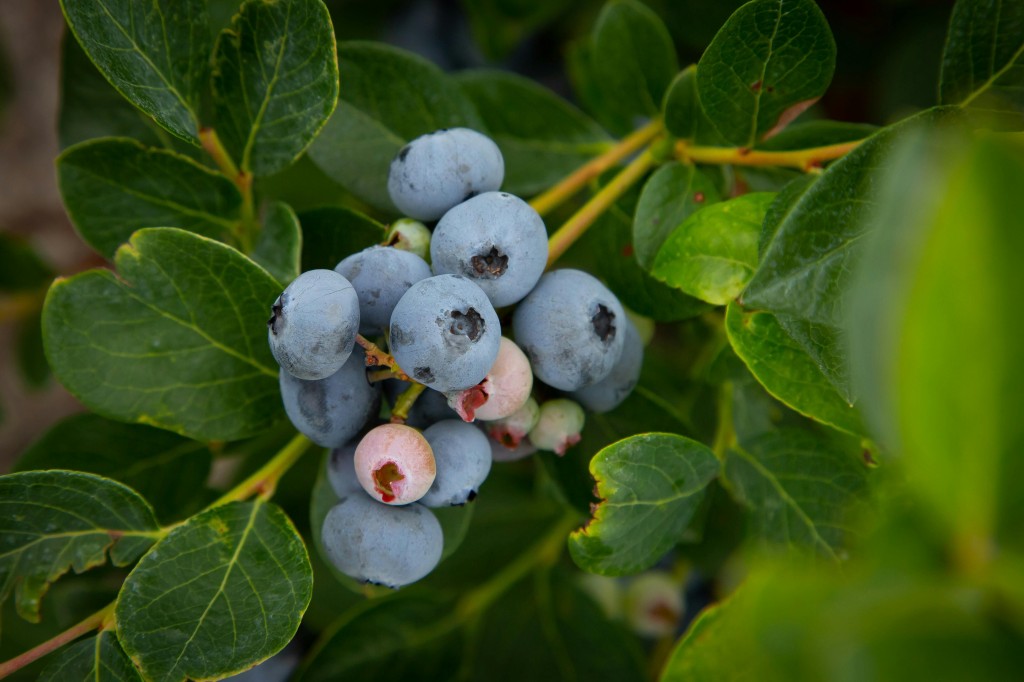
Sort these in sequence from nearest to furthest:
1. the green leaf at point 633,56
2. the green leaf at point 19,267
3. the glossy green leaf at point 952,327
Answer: the glossy green leaf at point 952,327
the green leaf at point 633,56
the green leaf at point 19,267

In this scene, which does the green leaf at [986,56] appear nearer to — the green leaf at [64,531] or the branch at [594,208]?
the branch at [594,208]

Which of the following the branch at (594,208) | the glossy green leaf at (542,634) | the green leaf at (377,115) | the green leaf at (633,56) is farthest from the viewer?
the glossy green leaf at (542,634)

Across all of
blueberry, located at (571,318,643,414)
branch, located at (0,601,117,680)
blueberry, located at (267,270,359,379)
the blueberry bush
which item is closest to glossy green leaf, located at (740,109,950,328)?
the blueberry bush

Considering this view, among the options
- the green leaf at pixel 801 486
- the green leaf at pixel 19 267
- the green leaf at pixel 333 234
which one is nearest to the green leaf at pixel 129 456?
the green leaf at pixel 333 234

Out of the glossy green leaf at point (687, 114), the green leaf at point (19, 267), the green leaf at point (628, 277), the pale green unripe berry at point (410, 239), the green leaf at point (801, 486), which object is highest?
the glossy green leaf at point (687, 114)

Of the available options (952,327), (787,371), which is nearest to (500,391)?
(787,371)
